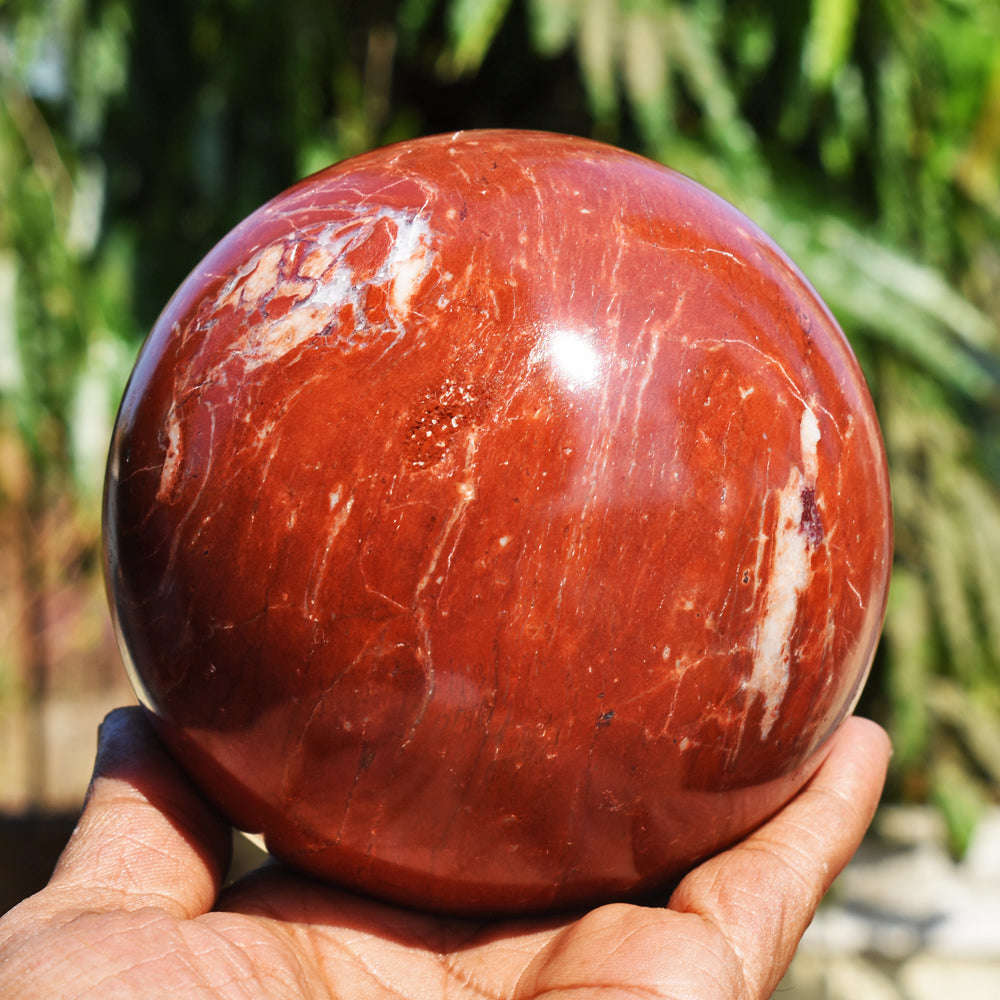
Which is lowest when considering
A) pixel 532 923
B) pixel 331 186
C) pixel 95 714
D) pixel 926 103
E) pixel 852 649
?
pixel 95 714

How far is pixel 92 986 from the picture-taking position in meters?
1.29

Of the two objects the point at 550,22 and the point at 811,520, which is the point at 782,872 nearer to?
the point at 811,520

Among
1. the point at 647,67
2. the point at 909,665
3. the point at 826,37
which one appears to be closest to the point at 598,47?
the point at 647,67

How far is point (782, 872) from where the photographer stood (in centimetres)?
157

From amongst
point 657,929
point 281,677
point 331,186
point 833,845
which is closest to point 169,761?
point 281,677

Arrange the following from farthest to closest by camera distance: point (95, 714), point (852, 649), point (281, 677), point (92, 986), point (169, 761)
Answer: point (95, 714), point (169, 761), point (852, 649), point (281, 677), point (92, 986)

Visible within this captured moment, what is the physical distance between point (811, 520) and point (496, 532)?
1.36 feet

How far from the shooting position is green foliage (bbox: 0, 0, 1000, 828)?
3105 millimetres

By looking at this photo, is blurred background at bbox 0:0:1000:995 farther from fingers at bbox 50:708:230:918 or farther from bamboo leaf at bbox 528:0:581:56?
fingers at bbox 50:708:230:918

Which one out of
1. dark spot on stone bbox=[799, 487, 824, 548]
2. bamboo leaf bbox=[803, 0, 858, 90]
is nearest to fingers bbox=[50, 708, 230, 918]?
dark spot on stone bbox=[799, 487, 824, 548]

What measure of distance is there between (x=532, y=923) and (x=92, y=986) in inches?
23.2

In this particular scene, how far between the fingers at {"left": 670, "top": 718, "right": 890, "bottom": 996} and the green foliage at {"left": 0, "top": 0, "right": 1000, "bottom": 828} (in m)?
1.70

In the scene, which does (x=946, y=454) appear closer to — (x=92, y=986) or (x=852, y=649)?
(x=852, y=649)

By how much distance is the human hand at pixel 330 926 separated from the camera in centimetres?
136
